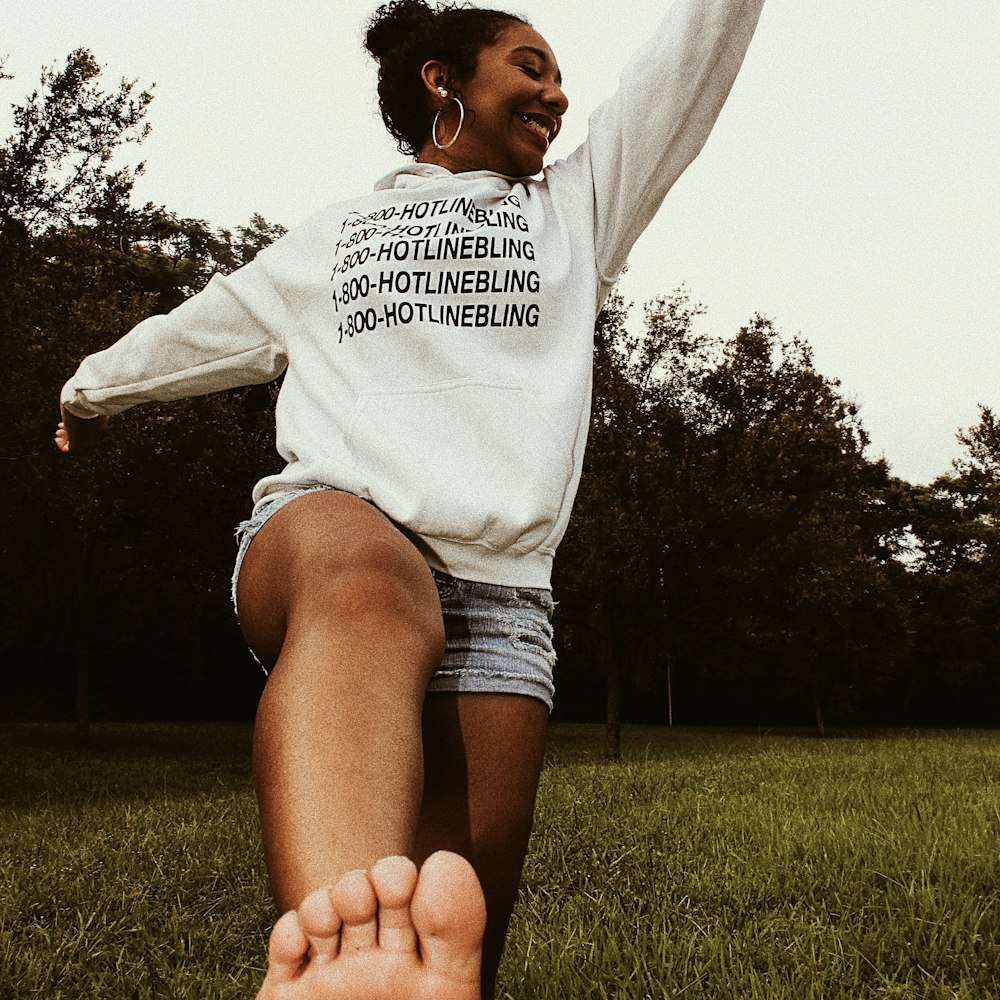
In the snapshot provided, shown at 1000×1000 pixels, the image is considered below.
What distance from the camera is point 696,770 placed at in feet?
31.0

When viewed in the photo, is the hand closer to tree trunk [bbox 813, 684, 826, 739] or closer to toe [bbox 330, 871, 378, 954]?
toe [bbox 330, 871, 378, 954]

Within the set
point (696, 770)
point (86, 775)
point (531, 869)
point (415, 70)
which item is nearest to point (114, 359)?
point (415, 70)

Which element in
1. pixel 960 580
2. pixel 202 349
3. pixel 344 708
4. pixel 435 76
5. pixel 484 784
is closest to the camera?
pixel 344 708

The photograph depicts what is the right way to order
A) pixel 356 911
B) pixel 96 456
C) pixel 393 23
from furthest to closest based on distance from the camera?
pixel 96 456
pixel 393 23
pixel 356 911

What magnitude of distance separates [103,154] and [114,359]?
7862mm

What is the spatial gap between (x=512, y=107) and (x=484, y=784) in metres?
1.12

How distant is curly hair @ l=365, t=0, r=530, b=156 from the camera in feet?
6.07

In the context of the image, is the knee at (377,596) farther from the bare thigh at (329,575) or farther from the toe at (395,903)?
the toe at (395,903)

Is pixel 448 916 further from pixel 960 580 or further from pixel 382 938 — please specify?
pixel 960 580

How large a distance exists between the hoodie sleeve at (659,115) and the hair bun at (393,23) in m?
0.54

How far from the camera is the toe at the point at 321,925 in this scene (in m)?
0.81

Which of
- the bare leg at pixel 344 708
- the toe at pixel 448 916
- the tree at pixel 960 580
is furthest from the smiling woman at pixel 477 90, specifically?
the tree at pixel 960 580

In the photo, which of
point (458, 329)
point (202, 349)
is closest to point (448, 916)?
point (458, 329)

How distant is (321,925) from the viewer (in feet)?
2.67
